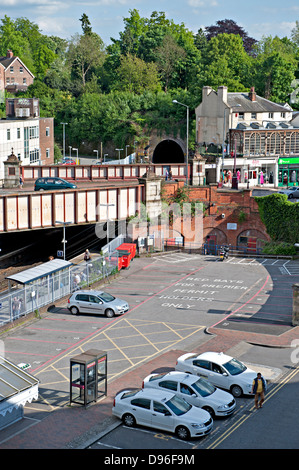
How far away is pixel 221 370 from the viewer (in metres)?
30.5

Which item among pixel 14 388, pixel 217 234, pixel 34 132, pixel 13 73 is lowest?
pixel 14 388

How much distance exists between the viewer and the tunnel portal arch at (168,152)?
108500 millimetres

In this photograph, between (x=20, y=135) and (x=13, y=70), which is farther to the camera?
(x=13, y=70)

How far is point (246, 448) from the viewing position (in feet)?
81.7

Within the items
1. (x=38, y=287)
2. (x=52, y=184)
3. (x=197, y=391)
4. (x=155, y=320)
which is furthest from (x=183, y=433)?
(x=52, y=184)

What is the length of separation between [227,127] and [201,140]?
20.1 feet

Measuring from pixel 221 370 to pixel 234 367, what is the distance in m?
0.67

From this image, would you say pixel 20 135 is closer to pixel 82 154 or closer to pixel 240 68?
pixel 82 154

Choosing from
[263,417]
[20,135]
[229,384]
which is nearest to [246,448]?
[263,417]

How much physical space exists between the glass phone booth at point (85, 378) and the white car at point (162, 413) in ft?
5.88

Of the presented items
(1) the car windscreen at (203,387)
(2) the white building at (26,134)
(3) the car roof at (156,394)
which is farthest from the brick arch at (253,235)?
(3) the car roof at (156,394)

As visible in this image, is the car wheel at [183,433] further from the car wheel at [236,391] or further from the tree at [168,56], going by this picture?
the tree at [168,56]

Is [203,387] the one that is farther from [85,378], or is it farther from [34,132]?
[34,132]

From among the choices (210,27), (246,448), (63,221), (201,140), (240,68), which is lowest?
(246,448)
